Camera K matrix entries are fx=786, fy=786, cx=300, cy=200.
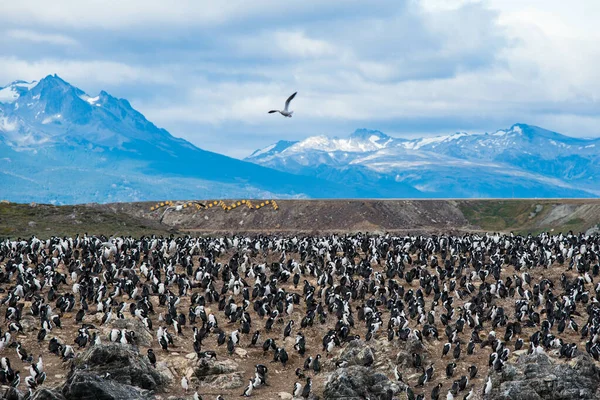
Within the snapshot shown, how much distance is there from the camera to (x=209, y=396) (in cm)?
2988

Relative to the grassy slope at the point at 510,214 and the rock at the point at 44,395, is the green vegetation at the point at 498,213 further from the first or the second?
the rock at the point at 44,395

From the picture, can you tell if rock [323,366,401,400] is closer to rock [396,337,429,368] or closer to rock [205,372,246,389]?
rock [396,337,429,368]

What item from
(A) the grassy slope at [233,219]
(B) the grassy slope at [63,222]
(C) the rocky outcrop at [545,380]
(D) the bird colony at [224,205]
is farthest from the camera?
(D) the bird colony at [224,205]

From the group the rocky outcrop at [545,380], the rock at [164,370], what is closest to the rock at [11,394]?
the rock at [164,370]

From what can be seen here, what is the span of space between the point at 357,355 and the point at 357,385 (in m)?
3.39

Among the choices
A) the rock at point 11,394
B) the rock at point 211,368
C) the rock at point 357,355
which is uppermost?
the rock at point 357,355

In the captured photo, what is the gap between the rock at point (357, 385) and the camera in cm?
2917

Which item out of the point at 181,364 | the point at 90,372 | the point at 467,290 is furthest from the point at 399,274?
the point at 90,372

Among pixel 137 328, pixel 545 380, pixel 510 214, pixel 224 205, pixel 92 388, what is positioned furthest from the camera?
pixel 510 214

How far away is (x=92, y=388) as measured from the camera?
26.9m

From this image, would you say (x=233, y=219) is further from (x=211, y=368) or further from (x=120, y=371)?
(x=120, y=371)

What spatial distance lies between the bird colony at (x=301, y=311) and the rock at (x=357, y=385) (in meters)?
0.60

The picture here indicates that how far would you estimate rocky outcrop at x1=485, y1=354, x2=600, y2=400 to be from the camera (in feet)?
93.4

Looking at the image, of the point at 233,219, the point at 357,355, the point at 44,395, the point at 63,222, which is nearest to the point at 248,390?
the point at 357,355
